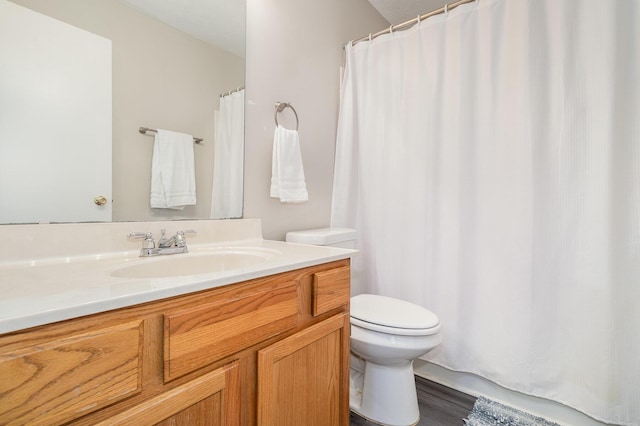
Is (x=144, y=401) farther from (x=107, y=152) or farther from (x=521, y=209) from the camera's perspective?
(x=521, y=209)

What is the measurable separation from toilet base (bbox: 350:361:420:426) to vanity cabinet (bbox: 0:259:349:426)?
356 millimetres

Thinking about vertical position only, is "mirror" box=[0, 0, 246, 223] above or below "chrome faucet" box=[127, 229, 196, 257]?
above

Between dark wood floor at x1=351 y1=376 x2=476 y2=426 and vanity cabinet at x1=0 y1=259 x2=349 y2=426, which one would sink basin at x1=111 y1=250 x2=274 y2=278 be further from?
dark wood floor at x1=351 y1=376 x2=476 y2=426

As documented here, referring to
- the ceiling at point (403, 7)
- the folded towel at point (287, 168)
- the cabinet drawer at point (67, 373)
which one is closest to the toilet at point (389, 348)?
the folded towel at point (287, 168)

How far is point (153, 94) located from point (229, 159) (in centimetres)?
36

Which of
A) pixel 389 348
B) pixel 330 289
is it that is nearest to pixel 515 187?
pixel 389 348

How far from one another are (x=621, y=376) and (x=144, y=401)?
1.67 m

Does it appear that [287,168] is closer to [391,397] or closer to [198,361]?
[198,361]

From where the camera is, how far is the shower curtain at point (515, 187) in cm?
119

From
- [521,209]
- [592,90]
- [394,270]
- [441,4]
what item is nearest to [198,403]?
[394,270]

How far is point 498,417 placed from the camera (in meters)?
1.36

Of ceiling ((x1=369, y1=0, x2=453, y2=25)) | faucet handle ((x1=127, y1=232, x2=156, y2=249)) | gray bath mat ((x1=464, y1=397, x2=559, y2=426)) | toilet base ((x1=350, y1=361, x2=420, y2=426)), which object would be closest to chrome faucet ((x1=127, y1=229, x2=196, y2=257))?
faucet handle ((x1=127, y1=232, x2=156, y2=249))

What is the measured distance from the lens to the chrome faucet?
3.22 feet

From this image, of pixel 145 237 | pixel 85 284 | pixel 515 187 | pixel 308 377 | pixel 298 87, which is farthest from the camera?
pixel 298 87
